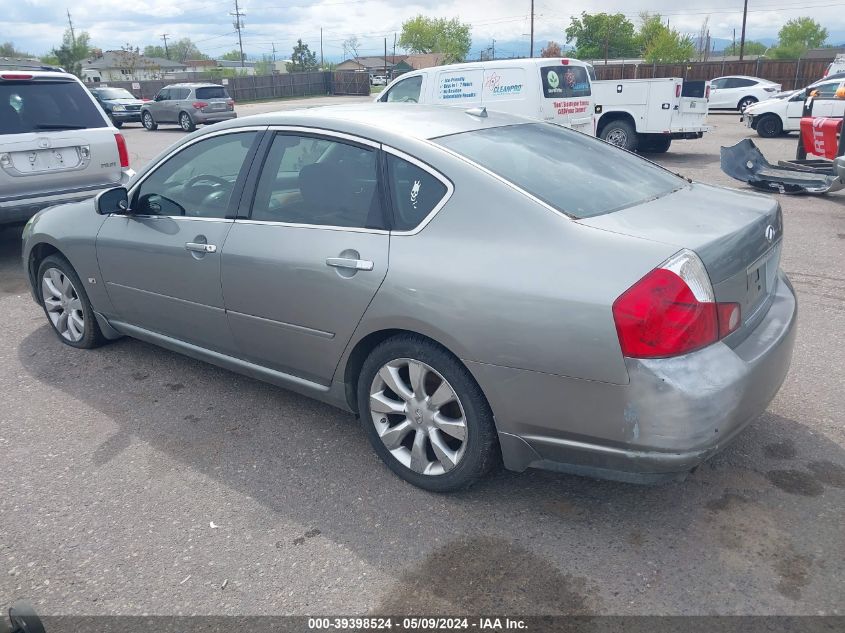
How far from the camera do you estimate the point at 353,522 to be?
3.04 meters

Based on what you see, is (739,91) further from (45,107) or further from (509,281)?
(509,281)

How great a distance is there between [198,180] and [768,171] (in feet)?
29.2

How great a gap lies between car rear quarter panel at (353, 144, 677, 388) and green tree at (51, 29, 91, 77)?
207 ft

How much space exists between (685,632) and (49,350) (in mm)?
4558

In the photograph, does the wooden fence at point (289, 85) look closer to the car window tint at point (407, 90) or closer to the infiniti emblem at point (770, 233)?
the car window tint at point (407, 90)

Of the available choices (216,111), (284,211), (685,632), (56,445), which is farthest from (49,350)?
(216,111)

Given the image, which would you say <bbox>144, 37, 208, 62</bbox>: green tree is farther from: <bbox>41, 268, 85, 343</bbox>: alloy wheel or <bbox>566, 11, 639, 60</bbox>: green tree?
<bbox>41, 268, 85, 343</bbox>: alloy wheel

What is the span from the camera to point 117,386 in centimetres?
448

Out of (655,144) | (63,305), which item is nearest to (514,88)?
(655,144)

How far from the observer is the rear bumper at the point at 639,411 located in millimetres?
2510

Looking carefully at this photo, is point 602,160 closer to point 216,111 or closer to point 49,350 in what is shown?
point 49,350

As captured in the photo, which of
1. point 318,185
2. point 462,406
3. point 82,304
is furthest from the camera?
point 82,304

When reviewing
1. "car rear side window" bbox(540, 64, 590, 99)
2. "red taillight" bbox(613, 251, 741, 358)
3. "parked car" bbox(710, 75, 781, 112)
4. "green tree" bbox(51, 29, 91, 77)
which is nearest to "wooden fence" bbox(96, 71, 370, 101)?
"green tree" bbox(51, 29, 91, 77)

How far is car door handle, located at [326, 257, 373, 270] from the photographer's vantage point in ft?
10.3
